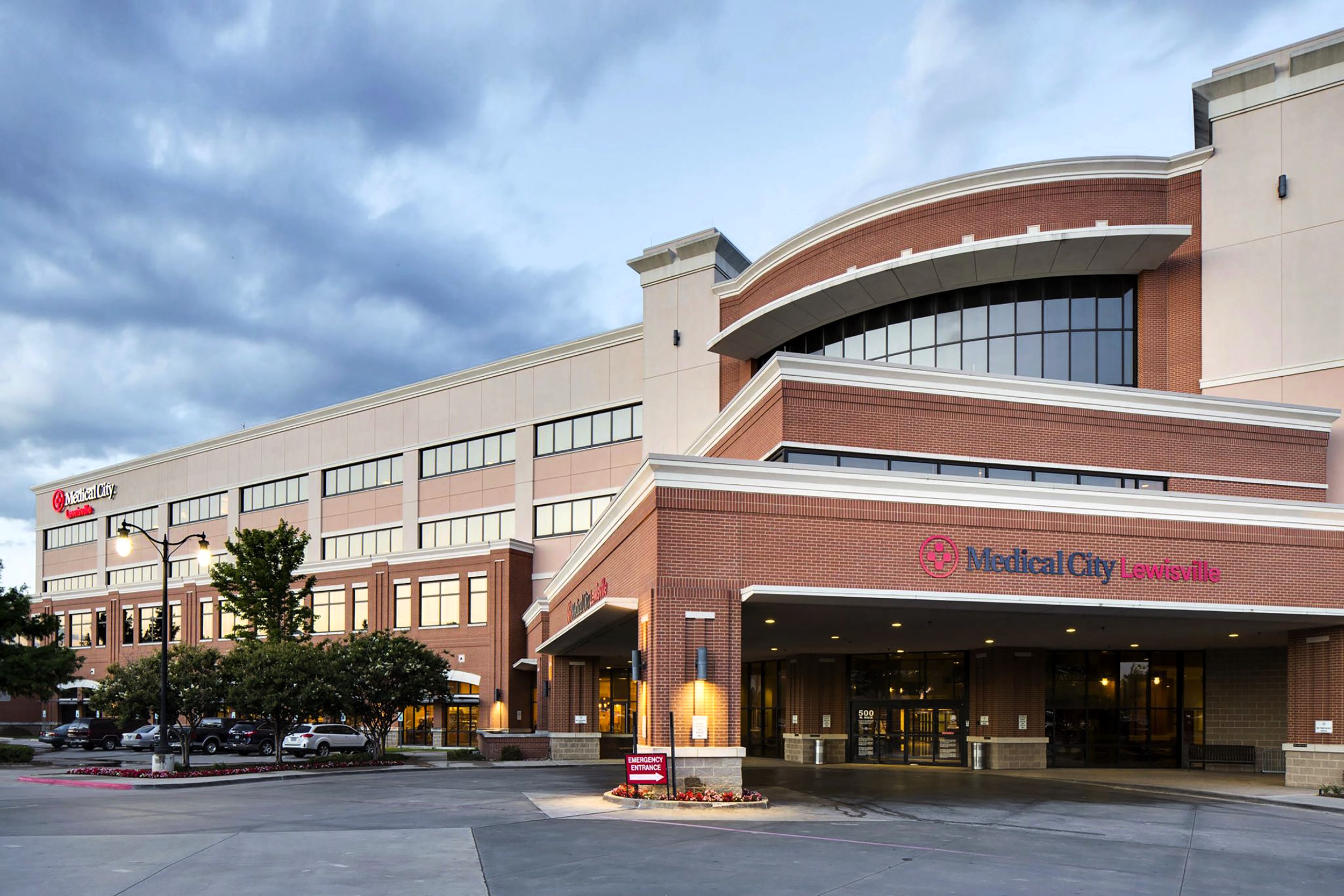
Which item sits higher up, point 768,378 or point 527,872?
point 768,378

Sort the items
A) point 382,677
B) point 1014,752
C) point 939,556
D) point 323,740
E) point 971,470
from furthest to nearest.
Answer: point 323,740
point 382,677
point 1014,752
point 971,470
point 939,556

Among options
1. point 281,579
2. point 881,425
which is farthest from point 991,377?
point 281,579

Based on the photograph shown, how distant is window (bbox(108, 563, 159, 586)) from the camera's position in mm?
78250

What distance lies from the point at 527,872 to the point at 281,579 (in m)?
39.4

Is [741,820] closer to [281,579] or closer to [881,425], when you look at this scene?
[881,425]

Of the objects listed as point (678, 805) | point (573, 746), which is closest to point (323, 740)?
point (573, 746)

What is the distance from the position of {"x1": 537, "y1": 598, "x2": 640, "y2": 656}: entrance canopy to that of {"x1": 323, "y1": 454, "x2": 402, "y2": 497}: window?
2033 cm

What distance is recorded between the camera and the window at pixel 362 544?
63500 mm

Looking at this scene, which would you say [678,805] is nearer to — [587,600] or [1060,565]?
[1060,565]

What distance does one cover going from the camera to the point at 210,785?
31297mm

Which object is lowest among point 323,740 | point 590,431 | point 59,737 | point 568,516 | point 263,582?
point 59,737

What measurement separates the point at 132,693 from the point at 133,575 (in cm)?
4804

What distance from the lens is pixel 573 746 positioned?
148ft

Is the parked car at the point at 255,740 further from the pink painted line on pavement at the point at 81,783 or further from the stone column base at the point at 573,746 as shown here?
the pink painted line on pavement at the point at 81,783
